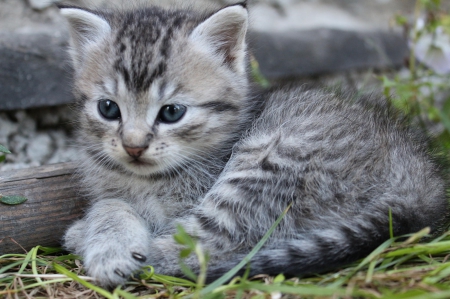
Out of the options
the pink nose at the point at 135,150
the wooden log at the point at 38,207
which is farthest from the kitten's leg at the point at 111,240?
the pink nose at the point at 135,150

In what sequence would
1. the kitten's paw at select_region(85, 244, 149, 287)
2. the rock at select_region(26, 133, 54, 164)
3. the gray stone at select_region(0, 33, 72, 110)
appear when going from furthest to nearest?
the rock at select_region(26, 133, 54, 164) < the gray stone at select_region(0, 33, 72, 110) < the kitten's paw at select_region(85, 244, 149, 287)

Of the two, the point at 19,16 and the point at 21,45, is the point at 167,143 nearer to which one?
the point at 21,45

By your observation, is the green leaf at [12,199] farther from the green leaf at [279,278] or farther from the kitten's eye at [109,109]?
the green leaf at [279,278]

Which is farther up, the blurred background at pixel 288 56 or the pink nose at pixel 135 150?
the blurred background at pixel 288 56

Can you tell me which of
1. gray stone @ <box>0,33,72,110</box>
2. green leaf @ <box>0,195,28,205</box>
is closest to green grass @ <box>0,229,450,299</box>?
green leaf @ <box>0,195,28,205</box>

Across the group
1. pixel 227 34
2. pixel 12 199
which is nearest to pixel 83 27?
pixel 227 34

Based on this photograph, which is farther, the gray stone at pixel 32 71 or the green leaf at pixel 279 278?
the gray stone at pixel 32 71

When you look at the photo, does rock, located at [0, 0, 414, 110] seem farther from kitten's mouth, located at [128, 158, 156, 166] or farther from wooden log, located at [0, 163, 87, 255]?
kitten's mouth, located at [128, 158, 156, 166]

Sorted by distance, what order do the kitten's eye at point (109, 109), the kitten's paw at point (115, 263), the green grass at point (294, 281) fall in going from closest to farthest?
the green grass at point (294, 281) < the kitten's paw at point (115, 263) < the kitten's eye at point (109, 109)
